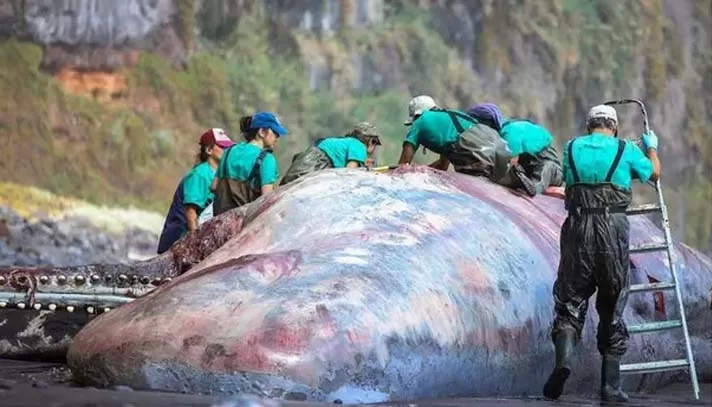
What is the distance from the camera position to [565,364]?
959 cm

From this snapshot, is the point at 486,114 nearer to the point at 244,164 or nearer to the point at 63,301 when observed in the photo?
the point at 244,164

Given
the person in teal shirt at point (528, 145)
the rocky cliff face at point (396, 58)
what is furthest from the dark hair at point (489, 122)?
the rocky cliff face at point (396, 58)

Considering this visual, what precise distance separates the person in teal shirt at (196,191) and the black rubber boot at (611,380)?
4432 mm

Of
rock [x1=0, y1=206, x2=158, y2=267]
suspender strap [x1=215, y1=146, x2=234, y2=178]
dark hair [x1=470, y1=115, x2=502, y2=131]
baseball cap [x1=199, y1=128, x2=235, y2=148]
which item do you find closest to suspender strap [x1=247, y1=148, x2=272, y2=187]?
suspender strap [x1=215, y1=146, x2=234, y2=178]

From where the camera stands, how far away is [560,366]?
31.5ft

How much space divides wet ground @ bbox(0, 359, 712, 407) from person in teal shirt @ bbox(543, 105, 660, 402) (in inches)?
16.6

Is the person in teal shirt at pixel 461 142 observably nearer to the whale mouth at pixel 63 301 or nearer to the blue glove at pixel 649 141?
the blue glove at pixel 649 141

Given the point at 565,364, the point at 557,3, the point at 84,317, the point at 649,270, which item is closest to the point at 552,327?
the point at 565,364

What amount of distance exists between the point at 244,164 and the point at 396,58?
21616 millimetres

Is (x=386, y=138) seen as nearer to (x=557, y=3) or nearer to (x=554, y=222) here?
(x=557, y=3)

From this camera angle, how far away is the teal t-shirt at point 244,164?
40.4ft

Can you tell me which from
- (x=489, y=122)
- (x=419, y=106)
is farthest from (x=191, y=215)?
(x=489, y=122)

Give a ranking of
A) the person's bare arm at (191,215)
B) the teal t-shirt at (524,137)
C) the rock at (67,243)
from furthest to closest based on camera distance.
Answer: the rock at (67,243), the person's bare arm at (191,215), the teal t-shirt at (524,137)

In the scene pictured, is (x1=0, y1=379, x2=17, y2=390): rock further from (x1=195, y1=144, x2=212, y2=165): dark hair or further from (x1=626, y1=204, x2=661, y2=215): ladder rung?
(x1=195, y1=144, x2=212, y2=165): dark hair
